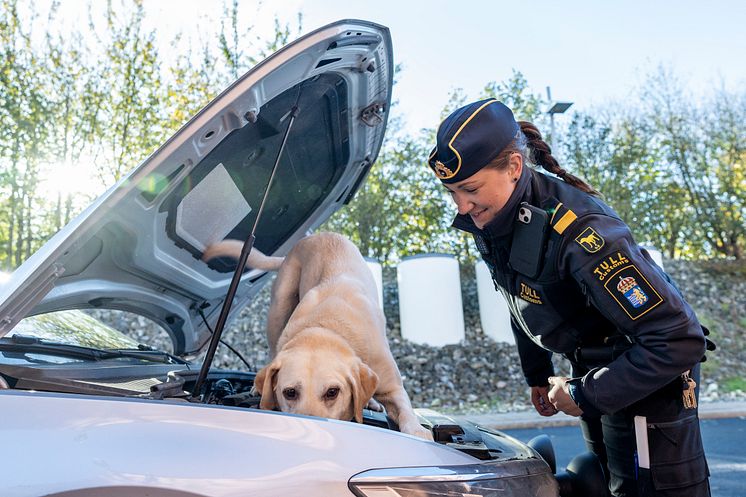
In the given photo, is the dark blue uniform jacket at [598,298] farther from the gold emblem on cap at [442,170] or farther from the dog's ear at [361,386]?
the dog's ear at [361,386]

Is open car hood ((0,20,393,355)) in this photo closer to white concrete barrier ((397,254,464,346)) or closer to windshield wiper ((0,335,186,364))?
windshield wiper ((0,335,186,364))

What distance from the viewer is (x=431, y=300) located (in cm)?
1027

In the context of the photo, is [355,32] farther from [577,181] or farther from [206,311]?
[206,311]

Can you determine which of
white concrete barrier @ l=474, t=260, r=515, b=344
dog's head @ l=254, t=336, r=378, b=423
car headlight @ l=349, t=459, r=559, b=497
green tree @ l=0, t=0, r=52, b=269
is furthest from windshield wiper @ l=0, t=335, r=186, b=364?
green tree @ l=0, t=0, r=52, b=269

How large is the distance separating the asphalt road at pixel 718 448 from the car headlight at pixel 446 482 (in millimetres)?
3512

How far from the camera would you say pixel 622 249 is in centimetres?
166

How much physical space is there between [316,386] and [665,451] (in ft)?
3.95

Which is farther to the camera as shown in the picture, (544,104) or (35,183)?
(544,104)

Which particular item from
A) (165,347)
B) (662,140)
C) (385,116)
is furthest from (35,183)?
(662,140)

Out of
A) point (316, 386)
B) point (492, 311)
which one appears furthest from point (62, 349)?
point (492, 311)

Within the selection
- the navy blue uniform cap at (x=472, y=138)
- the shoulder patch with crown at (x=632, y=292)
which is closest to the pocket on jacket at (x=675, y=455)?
the shoulder patch with crown at (x=632, y=292)

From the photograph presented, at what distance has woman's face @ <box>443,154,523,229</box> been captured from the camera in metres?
1.83

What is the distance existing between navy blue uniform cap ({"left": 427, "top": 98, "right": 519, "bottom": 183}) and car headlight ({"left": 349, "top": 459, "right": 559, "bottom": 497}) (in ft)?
2.88

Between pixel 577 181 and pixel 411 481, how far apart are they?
4.19ft
